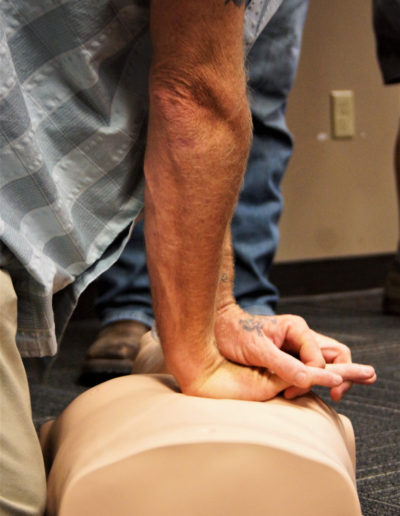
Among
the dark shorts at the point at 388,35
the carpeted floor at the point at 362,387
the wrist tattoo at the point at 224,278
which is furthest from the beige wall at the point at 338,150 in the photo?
the wrist tattoo at the point at 224,278

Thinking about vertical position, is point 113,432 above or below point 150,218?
below

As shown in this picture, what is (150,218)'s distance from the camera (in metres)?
0.69

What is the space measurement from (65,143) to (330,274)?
191 centimetres

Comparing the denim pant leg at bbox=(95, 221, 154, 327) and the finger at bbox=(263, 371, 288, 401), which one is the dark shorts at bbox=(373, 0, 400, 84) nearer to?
the denim pant leg at bbox=(95, 221, 154, 327)

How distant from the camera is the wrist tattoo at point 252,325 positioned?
765 millimetres

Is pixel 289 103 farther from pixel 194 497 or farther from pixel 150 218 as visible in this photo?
pixel 194 497

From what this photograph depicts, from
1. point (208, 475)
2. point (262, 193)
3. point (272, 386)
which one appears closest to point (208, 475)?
point (208, 475)

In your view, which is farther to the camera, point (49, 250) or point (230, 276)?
point (230, 276)

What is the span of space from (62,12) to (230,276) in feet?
1.20

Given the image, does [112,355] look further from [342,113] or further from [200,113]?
[342,113]

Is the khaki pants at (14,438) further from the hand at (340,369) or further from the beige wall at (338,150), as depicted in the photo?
the beige wall at (338,150)

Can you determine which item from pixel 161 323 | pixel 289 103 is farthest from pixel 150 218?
pixel 289 103

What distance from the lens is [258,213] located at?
57.2 inches

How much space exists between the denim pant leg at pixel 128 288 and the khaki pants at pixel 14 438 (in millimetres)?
835
